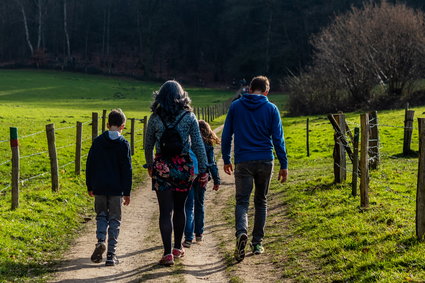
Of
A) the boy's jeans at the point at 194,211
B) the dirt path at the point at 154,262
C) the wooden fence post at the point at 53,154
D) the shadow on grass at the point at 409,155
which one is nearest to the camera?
the dirt path at the point at 154,262

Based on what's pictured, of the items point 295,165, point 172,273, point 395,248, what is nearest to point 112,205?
point 172,273

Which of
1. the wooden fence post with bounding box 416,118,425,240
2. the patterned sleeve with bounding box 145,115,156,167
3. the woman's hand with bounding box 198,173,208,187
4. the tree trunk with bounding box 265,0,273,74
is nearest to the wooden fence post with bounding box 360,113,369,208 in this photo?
the wooden fence post with bounding box 416,118,425,240

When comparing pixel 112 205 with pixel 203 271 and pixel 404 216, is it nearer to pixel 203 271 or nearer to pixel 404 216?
pixel 203 271

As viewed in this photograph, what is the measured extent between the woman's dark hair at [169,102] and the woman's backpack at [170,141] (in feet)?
0.26

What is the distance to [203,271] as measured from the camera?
7301 mm

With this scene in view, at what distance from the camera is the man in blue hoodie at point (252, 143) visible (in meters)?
7.43

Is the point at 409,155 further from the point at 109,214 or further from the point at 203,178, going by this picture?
the point at 109,214

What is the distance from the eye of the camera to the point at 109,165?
749 centimetres

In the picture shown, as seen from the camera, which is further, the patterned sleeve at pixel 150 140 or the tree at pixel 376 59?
the tree at pixel 376 59

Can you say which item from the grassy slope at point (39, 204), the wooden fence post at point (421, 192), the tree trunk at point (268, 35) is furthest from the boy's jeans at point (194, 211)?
the tree trunk at point (268, 35)

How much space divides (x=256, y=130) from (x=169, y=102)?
124 centimetres

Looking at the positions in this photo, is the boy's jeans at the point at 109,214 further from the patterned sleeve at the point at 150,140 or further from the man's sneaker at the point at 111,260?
the patterned sleeve at the point at 150,140

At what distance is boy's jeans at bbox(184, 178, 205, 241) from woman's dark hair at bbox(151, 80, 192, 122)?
1.74 meters

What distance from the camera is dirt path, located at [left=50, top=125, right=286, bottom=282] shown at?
22.8 ft
